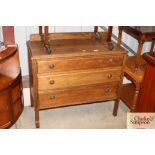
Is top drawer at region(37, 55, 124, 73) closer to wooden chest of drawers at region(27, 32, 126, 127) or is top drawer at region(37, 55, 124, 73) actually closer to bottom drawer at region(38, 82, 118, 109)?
wooden chest of drawers at region(27, 32, 126, 127)

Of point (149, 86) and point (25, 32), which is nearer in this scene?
point (149, 86)

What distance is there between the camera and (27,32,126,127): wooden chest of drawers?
7.52 ft

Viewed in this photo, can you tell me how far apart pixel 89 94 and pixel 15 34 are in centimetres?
120

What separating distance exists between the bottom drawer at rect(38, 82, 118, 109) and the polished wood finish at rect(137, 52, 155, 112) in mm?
923

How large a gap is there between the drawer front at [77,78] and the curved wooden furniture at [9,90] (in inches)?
12.1

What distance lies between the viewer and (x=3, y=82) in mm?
2334

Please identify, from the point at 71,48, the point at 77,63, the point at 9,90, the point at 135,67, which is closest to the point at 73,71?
the point at 77,63

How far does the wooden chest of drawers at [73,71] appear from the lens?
2291 millimetres

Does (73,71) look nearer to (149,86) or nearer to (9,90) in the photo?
(9,90)

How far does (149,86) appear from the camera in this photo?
1.64 m

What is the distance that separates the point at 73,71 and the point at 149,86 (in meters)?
0.96
